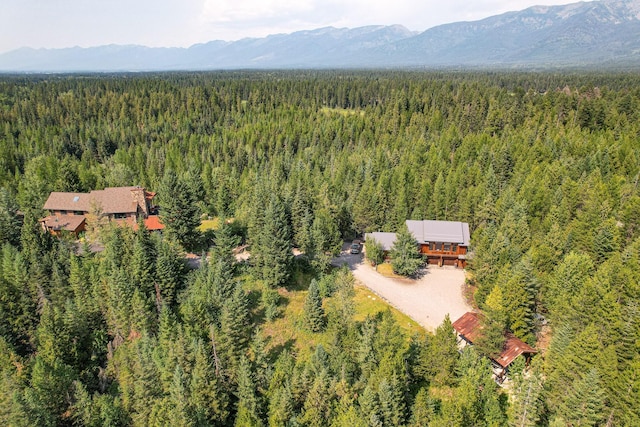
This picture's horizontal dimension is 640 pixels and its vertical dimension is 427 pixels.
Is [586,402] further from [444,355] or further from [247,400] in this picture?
[247,400]

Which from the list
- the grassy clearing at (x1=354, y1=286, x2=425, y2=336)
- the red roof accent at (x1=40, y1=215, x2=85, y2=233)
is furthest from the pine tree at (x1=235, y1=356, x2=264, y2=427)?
the red roof accent at (x1=40, y1=215, x2=85, y2=233)

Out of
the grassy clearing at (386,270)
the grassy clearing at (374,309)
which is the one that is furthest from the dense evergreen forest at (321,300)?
the grassy clearing at (386,270)

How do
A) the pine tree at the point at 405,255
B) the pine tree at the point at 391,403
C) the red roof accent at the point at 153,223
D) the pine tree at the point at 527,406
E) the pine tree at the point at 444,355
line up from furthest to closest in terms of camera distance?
the red roof accent at the point at 153,223, the pine tree at the point at 405,255, the pine tree at the point at 444,355, the pine tree at the point at 391,403, the pine tree at the point at 527,406

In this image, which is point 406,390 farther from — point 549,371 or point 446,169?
point 446,169

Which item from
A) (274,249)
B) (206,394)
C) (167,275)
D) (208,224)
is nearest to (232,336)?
(206,394)

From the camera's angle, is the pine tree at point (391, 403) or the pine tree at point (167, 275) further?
the pine tree at point (167, 275)

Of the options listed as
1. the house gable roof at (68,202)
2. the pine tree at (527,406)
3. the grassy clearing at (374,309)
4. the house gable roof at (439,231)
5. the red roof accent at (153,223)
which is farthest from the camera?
the house gable roof at (68,202)

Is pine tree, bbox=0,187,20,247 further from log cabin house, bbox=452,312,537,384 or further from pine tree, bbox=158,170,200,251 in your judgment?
log cabin house, bbox=452,312,537,384

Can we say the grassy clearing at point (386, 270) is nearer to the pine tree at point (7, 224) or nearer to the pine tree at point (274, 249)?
the pine tree at point (274, 249)
